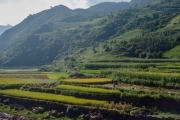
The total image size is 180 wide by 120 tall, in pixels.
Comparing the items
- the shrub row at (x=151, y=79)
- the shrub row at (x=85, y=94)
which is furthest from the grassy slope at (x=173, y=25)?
the shrub row at (x=85, y=94)

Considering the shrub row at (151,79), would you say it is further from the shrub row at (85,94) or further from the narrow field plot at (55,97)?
the narrow field plot at (55,97)

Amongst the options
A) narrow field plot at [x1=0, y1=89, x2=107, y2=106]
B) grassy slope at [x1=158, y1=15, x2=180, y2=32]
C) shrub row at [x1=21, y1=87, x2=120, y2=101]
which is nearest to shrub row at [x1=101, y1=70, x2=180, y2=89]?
shrub row at [x1=21, y1=87, x2=120, y2=101]

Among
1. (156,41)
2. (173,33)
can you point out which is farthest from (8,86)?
(173,33)

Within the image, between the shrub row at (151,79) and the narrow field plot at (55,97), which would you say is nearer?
the narrow field plot at (55,97)

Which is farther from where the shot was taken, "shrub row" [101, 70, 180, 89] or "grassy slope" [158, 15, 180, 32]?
"grassy slope" [158, 15, 180, 32]

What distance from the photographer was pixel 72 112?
1715 inches

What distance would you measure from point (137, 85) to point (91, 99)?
1335 cm

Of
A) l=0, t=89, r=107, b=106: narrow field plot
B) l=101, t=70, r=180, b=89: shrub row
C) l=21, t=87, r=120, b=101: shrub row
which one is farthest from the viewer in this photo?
l=101, t=70, r=180, b=89: shrub row

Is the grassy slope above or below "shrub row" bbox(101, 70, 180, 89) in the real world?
above

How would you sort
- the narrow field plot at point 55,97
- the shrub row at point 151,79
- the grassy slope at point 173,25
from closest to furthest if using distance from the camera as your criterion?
the narrow field plot at point 55,97 < the shrub row at point 151,79 < the grassy slope at point 173,25

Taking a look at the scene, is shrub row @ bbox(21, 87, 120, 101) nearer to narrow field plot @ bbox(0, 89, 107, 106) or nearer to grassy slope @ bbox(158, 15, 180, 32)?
narrow field plot @ bbox(0, 89, 107, 106)

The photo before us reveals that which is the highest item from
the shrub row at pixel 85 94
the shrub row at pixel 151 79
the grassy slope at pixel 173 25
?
the grassy slope at pixel 173 25

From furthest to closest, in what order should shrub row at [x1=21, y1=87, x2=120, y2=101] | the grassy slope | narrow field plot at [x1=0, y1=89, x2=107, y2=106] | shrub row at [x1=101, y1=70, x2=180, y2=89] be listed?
1. the grassy slope
2. shrub row at [x1=101, y1=70, x2=180, y2=89]
3. shrub row at [x1=21, y1=87, x2=120, y2=101]
4. narrow field plot at [x1=0, y1=89, x2=107, y2=106]

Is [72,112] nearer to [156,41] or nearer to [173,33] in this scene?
[156,41]
